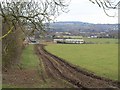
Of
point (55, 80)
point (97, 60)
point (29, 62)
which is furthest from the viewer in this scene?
point (97, 60)

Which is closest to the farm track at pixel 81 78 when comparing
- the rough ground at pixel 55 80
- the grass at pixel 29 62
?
the rough ground at pixel 55 80

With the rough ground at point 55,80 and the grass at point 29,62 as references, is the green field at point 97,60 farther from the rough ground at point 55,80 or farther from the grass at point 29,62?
the grass at point 29,62

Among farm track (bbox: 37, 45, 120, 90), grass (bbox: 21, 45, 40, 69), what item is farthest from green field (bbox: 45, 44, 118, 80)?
grass (bbox: 21, 45, 40, 69)

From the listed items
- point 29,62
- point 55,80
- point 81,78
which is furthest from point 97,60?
point 55,80

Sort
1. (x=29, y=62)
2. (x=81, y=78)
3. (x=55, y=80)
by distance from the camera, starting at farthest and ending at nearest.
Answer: (x=29, y=62)
(x=81, y=78)
(x=55, y=80)

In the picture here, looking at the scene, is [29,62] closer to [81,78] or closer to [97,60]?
[97,60]

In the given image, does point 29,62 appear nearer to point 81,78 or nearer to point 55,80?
point 81,78

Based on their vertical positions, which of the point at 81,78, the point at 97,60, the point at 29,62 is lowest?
the point at 97,60

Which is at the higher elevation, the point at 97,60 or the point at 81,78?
the point at 81,78

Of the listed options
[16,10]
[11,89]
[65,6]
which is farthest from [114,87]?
[65,6]

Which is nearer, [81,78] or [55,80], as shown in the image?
[55,80]

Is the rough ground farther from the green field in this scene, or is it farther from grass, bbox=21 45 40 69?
grass, bbox=21 45 40 69

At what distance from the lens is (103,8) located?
13.2 metres

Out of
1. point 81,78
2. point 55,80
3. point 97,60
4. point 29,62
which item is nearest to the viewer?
point 55,80
